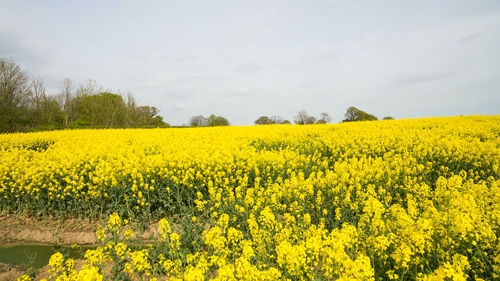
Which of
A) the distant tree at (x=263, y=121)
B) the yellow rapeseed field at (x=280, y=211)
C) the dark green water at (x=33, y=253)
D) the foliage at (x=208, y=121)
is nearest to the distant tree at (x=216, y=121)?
the foliage at (x=208, y=121)

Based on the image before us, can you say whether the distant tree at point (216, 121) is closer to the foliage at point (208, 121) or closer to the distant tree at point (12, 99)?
the foliage at point (208, 121)

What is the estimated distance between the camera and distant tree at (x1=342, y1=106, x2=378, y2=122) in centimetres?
5753

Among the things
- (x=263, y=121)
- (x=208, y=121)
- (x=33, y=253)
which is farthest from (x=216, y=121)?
(x=33, y=253)

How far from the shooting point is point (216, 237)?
358 centimetres

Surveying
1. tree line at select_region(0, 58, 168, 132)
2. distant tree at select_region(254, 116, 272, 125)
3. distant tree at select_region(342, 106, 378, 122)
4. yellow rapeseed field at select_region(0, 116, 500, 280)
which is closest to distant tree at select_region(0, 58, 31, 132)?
tree line at select_region(0, 58, 168, 132)

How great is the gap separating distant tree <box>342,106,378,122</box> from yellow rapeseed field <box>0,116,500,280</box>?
50.7 metres

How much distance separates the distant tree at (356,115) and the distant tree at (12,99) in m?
58.8

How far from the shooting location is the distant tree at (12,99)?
3200 centimetres

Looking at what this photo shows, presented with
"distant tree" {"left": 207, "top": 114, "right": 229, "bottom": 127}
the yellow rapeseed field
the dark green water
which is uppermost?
"distant tree" {"left": 207, "top": 114, "right": 229, "bottom": 127}

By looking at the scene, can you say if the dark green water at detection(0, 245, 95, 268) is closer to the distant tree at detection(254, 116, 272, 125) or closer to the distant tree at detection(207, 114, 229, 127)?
the distant tree at detection(207, 114, 229, 127)

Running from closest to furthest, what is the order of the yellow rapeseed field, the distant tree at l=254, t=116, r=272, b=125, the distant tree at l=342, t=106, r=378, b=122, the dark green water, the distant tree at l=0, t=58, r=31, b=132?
the yellow rapeseed field
the dark green water
the distant tree at l=0, t=58, r=31, b=132
the distant tree at l=342, t=106, r=378, b=122
the distant tree at l=254, t=116, r=272, b=125

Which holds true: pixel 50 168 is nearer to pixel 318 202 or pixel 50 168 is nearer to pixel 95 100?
pixel 318 202

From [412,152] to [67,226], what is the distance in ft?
38.1

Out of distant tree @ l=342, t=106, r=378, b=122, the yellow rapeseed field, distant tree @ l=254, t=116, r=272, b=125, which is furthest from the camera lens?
distant tree @ l=254, t=116, r=272, b=125
